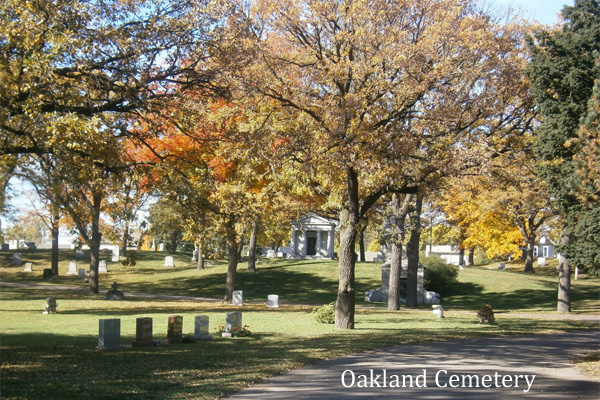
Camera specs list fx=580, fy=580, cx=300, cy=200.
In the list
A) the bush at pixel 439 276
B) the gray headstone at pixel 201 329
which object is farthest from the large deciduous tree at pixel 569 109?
the bush at pixel 439 276

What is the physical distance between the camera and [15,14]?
428 inches

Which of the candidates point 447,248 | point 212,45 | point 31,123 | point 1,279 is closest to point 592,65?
point 212,45

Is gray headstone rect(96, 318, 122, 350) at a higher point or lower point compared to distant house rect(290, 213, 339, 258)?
lower

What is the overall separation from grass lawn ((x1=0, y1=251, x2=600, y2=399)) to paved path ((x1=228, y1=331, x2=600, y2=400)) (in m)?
0.76

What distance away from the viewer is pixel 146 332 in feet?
45.9

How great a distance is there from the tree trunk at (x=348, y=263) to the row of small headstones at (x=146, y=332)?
368 centimetres

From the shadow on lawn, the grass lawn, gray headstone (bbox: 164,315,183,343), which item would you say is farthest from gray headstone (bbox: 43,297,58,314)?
gray headstone (bbox: 164,315,183,343)

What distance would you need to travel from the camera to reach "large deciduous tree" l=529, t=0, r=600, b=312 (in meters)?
15.0

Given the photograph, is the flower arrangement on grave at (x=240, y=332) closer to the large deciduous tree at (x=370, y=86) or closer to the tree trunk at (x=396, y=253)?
the large deciduous tree at (x=370, y=86)

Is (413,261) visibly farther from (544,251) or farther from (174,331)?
(544,251)

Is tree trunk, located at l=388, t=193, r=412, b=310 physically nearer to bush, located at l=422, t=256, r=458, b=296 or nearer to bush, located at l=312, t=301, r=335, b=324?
bush, located at l=312, t=301, r=335, b=324

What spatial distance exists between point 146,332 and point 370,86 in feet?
29.5

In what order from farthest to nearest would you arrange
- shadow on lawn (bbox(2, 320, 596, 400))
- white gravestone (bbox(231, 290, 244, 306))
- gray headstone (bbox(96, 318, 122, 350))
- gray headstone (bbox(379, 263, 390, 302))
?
gray headstone (bbox(379, 263, 390, 302))
white gravestone (bbox(231, 290, 244, 306))
gray headstone (bbox(96, 318, 122, 350))
shadow on lawn (bbox(2, 320, 596, 400))

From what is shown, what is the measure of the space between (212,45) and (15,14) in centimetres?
405
